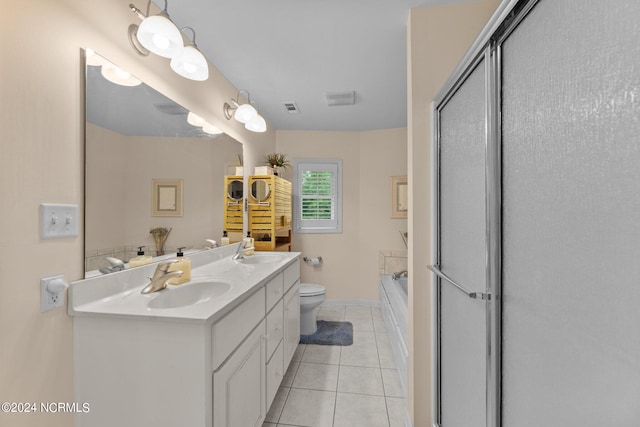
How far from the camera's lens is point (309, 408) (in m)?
1.71

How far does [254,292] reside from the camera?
134cm

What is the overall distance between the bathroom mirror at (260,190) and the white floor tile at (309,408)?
159 cm

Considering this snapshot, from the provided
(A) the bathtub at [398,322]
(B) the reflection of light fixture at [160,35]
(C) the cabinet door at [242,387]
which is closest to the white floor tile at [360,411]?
(A) the bathtub at [398,322]

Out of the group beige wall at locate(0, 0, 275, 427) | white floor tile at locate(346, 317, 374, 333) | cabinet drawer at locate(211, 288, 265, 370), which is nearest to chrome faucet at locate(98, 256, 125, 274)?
beige wall at locate(0, 0, 275, 427)

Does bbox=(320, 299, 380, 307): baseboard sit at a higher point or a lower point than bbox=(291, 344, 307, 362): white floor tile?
higher

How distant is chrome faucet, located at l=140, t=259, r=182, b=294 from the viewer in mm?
1206

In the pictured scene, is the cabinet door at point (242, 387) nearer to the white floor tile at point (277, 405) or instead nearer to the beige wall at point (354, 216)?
the white floor tile at point (277, 405)

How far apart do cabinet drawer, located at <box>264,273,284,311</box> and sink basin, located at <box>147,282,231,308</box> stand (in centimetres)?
26

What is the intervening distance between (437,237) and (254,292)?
3.17 ft

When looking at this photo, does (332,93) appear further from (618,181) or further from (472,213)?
(618,181)

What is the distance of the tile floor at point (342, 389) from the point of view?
162 cm

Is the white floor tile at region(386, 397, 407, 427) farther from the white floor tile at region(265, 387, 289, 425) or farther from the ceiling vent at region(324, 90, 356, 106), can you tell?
the ceiling vent at region(324, 90, 356, 106)

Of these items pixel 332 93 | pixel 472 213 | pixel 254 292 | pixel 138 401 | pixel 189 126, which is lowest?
pixel 138 401

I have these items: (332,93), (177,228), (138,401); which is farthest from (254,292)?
(332,93)
